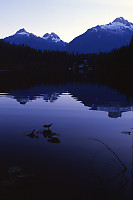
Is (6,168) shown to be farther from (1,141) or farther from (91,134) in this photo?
(91,134)

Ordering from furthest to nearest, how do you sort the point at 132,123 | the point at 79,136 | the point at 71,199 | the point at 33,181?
the point at 132,123
the point at 79,136
the point at 33,181
the point at 71,199

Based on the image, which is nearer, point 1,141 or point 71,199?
point 71,199

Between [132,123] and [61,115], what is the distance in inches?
271

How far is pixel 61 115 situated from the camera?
21.0 meters

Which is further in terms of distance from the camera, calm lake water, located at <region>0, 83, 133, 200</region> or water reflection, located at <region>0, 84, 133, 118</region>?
water reflection, located at <region>0, 84, 133, 118</region>

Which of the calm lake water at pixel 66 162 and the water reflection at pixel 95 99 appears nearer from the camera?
the calm lake water at pixel 66 162

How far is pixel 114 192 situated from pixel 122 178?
106 cm

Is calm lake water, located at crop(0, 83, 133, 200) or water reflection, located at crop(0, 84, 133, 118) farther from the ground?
calm lake water, located at crop(0, 83, 133, 200)

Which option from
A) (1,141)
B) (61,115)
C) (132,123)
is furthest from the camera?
(61,115)

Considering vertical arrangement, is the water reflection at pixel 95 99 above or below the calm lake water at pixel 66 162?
below

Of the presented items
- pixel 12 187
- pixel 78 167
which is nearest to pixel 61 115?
pixel 78 167

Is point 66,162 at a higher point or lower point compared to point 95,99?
higher

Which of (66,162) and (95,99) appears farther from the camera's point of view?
(95,99)

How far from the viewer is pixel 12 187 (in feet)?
25.7
